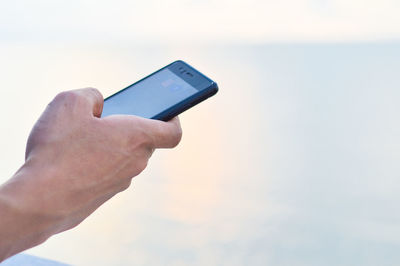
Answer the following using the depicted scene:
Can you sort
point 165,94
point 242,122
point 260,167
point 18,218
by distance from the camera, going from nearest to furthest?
point 18,218 < point 165,94 < point 260,167 < point 242,122

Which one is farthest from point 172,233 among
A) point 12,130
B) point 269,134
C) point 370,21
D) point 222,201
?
point 370,21

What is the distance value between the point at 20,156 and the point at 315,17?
59.8 inches

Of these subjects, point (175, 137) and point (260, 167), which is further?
point (260, 167)

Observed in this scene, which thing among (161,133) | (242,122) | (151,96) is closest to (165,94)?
(151,96)

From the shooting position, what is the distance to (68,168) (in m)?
0.40

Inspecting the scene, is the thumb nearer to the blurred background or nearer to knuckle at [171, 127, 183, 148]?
knuckle at [171, 127, 183, 148]

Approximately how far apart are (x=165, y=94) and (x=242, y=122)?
1.28 meters

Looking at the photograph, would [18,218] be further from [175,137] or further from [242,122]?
[242,122]

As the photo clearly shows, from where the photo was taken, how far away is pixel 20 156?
167 cm

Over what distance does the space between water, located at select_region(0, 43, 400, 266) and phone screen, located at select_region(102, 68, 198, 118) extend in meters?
0.65

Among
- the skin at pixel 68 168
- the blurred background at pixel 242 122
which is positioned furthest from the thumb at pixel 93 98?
the blurred background at pixel 242 122

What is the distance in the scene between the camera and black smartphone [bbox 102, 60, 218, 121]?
1.74ft

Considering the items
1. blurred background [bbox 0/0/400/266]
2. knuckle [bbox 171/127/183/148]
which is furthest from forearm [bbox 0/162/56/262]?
blurred background [bbox 0/0/400/266]

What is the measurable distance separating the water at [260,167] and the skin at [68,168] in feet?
2.55
